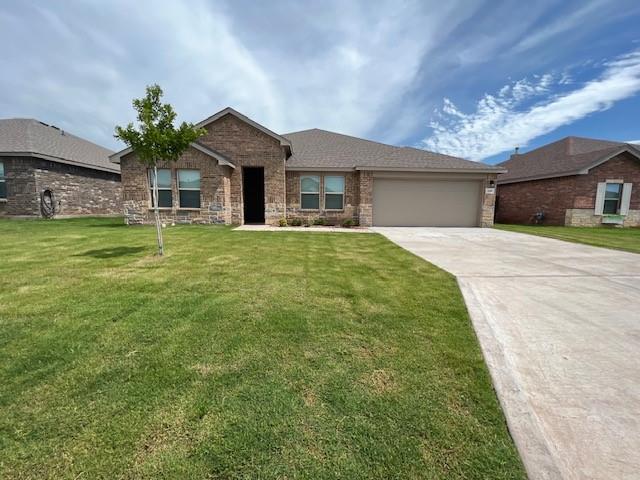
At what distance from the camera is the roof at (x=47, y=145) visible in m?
14.8

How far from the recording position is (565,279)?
17.1ft

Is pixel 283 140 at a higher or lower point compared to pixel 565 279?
higher

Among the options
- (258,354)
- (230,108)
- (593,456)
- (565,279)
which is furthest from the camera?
(230,108)

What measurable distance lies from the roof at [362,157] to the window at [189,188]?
440cm

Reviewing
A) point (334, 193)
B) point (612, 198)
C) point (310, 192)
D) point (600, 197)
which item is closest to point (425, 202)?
point (334, 193)

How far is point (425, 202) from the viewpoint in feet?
48.6

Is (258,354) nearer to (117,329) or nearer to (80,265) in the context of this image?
(117,329)

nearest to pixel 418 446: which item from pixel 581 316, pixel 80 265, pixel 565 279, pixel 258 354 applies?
pixel 258 354

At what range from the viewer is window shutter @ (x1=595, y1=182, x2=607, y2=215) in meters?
16.5

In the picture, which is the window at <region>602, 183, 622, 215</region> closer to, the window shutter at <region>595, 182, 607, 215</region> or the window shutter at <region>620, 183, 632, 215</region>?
the window shutter at <region>620, 183, 632, 215</region>

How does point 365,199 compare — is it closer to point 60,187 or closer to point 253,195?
point 253,195

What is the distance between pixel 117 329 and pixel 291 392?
218cm

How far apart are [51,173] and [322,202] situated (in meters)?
15.2

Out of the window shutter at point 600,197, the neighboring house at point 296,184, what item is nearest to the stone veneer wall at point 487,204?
the neighboring house at point 296,184
